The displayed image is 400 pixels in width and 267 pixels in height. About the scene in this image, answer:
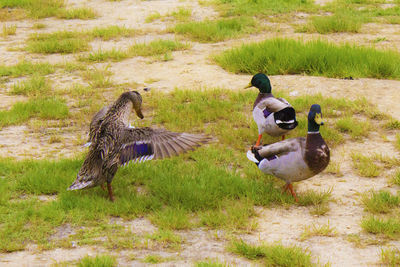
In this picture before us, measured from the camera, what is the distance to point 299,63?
9852 millimetres

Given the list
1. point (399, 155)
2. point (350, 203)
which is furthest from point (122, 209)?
point (399, 155)

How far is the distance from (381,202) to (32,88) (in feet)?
21.2

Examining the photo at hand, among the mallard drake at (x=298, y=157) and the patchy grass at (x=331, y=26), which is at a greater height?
the patchy grass at (x=331, y=26)

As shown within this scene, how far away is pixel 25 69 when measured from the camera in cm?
1049

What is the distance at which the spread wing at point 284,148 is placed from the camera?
5.75m

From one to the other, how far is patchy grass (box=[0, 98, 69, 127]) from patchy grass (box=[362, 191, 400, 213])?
4.91 metres

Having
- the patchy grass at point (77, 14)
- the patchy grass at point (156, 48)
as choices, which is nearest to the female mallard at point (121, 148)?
the patchy grass at point (156, 48)

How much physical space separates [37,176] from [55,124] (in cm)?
210

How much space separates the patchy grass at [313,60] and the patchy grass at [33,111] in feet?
11.2

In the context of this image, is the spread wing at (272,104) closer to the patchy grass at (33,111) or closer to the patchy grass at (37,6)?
the patchy grass at (33,111)

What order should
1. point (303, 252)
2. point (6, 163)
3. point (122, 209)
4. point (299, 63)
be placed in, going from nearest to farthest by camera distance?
point (303, 252)
point (122, 209)
point (6, 163)
point (299, 63)

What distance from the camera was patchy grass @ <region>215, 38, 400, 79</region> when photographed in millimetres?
9484

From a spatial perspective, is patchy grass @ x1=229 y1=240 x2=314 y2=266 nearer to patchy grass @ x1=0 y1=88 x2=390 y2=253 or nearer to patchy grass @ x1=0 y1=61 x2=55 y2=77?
patchy grass @ x1=0 y1=88 x2=390 y2=253

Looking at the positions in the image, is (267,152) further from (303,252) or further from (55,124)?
(55,124)
